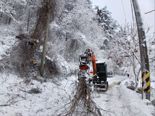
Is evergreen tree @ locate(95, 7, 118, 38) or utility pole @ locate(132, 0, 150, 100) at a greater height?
evergreen tree @ locate(95, 7, 118, 38)

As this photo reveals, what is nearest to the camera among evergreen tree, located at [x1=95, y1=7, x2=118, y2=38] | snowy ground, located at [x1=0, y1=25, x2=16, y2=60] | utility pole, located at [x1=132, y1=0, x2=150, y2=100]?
utility pole, located at [x1=132, y1=0, x2=150, y2=100]

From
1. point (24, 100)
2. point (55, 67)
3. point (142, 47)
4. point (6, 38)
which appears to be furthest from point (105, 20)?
point (24, 100)

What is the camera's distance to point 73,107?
6281 millimetres

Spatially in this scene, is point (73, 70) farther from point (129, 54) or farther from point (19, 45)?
point (19, 45)

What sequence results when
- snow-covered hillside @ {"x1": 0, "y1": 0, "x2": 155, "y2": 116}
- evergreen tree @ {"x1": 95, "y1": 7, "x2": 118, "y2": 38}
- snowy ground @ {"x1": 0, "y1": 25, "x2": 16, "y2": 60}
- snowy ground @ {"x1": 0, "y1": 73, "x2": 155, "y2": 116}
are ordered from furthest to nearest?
1. evergreen tree @ {"x1": 95, "y1": 7, "x2": 118, "y2": 38}
2. snowy ground @ {"x1": 0, "y1": 25, "x2": 16, "y2": 60}
3. snow-covered hillside @ {"x1": 0, "y1": 0, "x2": 155, "y2": 116}
4. snowy ground @ {"x1": 0, "y1": 73, "x2": 155, "y2": 116}

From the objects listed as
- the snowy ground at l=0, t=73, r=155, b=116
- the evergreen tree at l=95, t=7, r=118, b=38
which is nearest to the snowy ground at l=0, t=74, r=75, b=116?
the snowy ground at l=0, t=73, r=155, b=116

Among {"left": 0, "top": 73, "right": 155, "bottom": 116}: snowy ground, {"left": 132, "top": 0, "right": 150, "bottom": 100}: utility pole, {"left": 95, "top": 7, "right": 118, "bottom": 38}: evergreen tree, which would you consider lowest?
{"left": 0, "top": 73, "right": 155, "bottom": 116}: snowy ground

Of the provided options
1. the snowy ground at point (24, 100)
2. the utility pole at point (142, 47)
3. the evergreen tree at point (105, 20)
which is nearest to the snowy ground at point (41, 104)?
the snowy ground at point (24, 100)

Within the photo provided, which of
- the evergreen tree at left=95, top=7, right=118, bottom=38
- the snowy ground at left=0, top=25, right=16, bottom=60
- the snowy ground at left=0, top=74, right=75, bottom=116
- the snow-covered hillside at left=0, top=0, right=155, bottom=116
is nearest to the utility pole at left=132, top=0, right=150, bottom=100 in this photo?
the snow-covered hillside at left=0, top=0, right=155, bottom=116

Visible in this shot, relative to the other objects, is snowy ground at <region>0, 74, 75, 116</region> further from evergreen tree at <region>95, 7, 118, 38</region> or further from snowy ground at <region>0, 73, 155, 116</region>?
evergreen tree at <region>95, 7, 118, 38</region>

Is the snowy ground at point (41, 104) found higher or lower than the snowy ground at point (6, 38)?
lower

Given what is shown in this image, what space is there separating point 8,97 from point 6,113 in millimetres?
2103

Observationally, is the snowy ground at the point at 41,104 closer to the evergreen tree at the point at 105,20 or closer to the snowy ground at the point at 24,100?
the snowy ground at the point at 24,100

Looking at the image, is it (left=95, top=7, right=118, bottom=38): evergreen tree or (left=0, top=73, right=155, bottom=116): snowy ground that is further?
(left=95, top=7, right=118, bottom=38): evergreen tree
